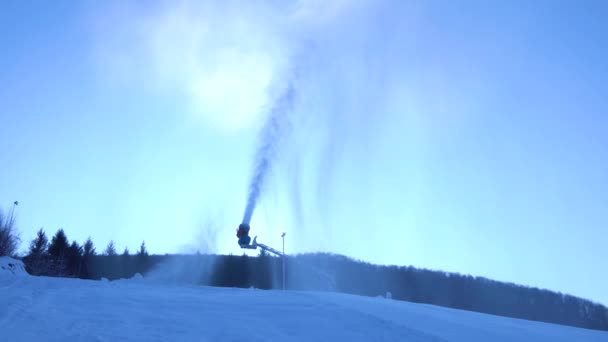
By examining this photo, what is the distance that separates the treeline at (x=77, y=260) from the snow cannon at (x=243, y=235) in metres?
43.1

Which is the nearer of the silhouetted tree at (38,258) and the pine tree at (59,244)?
the silhouetted tree at (38,258)

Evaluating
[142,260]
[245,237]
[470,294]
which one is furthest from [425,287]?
[245,237]

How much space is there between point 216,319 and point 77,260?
77.5 meters

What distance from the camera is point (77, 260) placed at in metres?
86.2

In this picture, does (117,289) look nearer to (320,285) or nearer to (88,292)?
(88,292)

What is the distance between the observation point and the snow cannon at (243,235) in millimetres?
28078

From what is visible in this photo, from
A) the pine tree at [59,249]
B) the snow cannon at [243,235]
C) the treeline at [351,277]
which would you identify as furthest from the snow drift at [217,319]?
the pine tree at [59,249]

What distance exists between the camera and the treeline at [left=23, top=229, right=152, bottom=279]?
6719 cm

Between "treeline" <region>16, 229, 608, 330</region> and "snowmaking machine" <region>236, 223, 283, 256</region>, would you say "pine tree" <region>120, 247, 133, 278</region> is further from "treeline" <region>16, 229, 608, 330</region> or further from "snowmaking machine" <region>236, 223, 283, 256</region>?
"snowmaking machine" <region>236, 223, 283, 256</region>

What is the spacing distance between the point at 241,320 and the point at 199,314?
5.29ft

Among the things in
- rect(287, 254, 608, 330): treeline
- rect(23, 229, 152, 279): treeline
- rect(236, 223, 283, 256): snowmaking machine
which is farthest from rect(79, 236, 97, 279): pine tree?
→ rect(236, 223, 283, 256): snowmaking machine

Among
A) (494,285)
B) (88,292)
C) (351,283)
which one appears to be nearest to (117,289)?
(88,292)

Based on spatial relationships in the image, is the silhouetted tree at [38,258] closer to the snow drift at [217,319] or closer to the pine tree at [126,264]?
the pine tree at [126,264]

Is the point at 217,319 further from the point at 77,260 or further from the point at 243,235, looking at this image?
the point at 77,260
